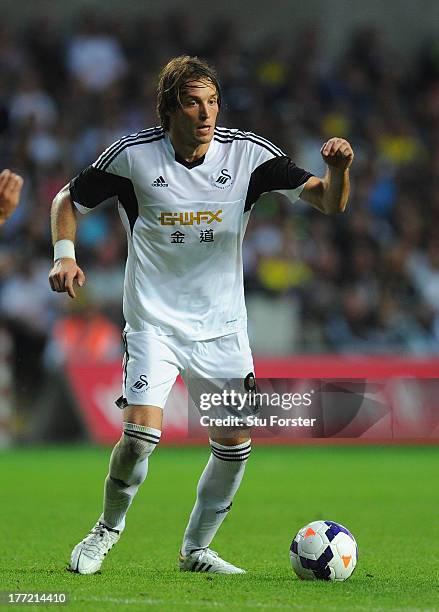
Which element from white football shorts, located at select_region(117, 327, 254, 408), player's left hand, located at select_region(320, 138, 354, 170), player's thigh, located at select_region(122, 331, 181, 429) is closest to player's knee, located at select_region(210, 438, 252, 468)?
white football shorts, located at select_region(117, 327, 254, 408)

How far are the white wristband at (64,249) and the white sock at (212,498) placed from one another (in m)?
1.20

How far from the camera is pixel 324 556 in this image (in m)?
6.21

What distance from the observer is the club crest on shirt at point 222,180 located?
255 inches

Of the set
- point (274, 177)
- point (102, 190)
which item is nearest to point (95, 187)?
point (102, 190)

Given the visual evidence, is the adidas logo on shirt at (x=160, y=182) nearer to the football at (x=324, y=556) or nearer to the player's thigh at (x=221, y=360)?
the player's thigh at (x=221, y=360)

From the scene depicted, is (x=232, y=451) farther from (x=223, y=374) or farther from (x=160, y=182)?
(x=160, y=182)

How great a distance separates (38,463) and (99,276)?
3282 mm

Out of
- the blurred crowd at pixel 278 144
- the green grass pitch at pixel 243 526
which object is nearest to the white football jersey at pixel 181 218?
the green grass pitch at pixel 243 526

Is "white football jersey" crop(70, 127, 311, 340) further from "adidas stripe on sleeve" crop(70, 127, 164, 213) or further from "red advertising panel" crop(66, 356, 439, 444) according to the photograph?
"red advertising panel" crop(66, 356, 439, 444)

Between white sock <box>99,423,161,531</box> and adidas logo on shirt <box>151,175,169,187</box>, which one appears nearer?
white sock <box>99,423,161,531</box>

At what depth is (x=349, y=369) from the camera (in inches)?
627

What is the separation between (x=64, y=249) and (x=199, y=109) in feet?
3.12

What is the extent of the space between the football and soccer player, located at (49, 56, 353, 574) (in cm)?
40

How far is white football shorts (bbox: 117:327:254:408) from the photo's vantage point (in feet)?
20.6
